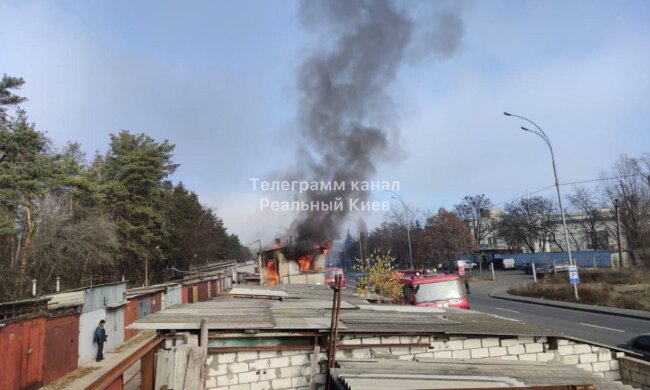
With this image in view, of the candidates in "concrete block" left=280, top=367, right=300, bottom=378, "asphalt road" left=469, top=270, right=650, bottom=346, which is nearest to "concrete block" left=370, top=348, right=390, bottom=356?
"concrete block" left=280, top=367, right=300, bottom=378

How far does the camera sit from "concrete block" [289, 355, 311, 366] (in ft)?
18.8

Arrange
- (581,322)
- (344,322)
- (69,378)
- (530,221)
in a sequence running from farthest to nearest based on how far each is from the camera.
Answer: (530,221)
(581,322)
(69,378)
(344,322)

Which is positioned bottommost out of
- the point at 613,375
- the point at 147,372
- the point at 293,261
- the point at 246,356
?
the point at 613,375

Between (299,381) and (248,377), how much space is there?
718 mm

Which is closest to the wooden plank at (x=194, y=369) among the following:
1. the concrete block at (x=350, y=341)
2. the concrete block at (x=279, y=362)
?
the concrete block at (x=279, y=362)

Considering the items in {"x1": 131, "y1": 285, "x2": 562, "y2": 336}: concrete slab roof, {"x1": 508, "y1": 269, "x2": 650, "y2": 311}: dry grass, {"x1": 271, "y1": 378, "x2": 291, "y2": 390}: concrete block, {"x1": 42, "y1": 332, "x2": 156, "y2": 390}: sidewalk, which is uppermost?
{"x1": 131, "y1": 285, "x2": 562, "y2": 336}: concrete slab roof

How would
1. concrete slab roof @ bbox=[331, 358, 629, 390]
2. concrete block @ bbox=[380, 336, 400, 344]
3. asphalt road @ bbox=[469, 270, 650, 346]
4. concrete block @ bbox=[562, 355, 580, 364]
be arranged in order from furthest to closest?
asphalt road @ bbox=[469, 270, 650, 346]
concrete block @ bbox=[562, 355, 580, 364]
concrete block @ bbox=[380, 336, 400, 344]
concrete slab roof @ bbox=[331, 358, 629, 390]

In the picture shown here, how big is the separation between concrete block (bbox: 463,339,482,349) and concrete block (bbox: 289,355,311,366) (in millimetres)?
2350

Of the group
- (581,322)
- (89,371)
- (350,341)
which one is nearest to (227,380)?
(350,341)

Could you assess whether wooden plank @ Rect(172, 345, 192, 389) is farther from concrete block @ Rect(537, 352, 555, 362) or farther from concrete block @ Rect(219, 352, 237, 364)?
concrete block @ Rect(537, 352, 555, 362)

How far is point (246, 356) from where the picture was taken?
18.6 feet

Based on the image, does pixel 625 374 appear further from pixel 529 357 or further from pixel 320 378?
pixel 320 378

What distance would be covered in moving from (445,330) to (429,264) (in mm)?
57863

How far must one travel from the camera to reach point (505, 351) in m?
6.11
